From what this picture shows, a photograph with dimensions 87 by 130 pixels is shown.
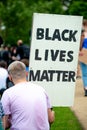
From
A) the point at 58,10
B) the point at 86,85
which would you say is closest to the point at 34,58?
the point at 86,85

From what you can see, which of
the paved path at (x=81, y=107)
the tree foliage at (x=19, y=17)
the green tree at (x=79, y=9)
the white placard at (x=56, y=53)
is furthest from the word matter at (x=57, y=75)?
the tree foliage at (x=19, y=17)

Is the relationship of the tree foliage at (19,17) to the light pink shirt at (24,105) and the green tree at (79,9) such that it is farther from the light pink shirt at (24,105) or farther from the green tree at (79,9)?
the light pink shirt at (24,105)

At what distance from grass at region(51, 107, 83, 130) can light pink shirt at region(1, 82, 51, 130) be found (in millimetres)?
3954

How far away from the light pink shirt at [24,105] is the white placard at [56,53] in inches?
82.7

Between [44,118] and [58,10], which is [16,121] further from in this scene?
[58,10]

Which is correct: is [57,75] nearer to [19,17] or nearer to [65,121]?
[65,121]

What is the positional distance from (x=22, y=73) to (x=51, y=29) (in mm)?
2288

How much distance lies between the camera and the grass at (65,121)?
427 inches

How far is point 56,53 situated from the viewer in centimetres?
909

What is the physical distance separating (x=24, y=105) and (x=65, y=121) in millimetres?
4836

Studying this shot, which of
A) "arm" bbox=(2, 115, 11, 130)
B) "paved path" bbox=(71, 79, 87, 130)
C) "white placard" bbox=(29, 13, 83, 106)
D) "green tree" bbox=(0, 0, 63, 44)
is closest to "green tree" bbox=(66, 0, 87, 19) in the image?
"green tree" bbox=(0, 0, 63, 44)

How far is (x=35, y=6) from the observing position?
4812 centimetres

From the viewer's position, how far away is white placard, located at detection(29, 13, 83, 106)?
29.3 feet

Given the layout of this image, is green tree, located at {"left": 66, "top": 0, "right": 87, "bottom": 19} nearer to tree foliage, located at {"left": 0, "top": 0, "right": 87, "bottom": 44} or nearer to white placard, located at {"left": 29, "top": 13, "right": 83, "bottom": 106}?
tree foliage, located at {"left": 0, "top": 0, "right": 87, "bottom": 44}
